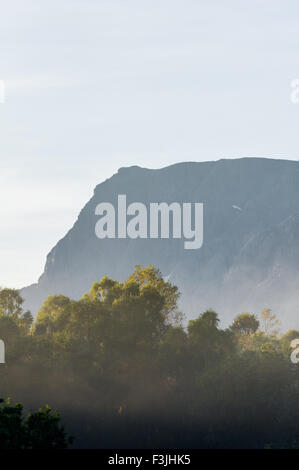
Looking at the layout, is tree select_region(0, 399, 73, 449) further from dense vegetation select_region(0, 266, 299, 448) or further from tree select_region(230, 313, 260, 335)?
tree select_region(230, 313, 260, 335)

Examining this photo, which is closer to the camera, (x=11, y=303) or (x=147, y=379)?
(x=147, y=379)

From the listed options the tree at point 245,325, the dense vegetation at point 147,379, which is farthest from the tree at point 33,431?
the tree at point 245,325

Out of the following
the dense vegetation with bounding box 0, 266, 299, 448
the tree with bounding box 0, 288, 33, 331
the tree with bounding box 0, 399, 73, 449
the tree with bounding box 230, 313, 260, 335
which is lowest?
the tree with bounding box 0, 399, 73, 449

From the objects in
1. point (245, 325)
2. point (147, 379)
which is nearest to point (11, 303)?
point (147, 379)

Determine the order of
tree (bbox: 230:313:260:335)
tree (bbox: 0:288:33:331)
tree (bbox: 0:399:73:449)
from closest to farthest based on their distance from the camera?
tree (bbox: 0:399:73:449) → tree (bbox: 0:288:33:331) → tree (bbox: 230:313:260:335)

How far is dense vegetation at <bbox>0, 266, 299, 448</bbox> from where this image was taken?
113688mm

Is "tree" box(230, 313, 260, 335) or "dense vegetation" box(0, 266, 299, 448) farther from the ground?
"tree" box(230, 313, 260, 335)

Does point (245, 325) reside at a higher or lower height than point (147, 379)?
higher

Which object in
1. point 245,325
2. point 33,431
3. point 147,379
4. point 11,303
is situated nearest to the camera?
point 33,431

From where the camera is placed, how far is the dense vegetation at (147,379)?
114 meters

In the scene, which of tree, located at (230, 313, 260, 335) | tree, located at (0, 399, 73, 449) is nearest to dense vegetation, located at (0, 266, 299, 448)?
tree, located at (0, 399, 73, 449)

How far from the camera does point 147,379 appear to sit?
121m

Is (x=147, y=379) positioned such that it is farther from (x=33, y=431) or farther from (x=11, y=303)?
(x=33, y=431)
